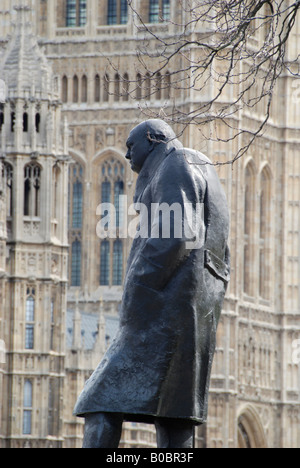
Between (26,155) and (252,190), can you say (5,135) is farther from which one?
(252,190)

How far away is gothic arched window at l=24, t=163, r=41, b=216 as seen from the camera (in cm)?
4612

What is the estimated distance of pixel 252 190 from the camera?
2803 inches

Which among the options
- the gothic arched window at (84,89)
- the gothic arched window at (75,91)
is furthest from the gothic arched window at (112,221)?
the gothic arched window at (75,91)

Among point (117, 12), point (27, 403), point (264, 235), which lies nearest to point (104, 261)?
point (264, 235)

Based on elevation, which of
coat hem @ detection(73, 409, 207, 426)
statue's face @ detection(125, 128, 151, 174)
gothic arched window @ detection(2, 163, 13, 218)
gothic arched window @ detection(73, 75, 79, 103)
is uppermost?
gothic arched window @ detection(73, 75, 79, 103)

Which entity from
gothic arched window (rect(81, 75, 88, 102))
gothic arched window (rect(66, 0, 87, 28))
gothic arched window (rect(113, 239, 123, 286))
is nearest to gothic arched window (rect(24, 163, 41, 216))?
gothic arched window (rect(113, 239, 123, 286))

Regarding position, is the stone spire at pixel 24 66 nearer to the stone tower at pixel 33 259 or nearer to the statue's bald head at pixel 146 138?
the stone tower at pixel 33 259

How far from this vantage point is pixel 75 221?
6862 centimetres

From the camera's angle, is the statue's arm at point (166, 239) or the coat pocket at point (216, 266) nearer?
the statue's arm at point (166, 239)

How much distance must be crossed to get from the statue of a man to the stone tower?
3148cm

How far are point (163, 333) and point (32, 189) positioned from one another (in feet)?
110

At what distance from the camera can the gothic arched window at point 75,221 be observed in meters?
68.4

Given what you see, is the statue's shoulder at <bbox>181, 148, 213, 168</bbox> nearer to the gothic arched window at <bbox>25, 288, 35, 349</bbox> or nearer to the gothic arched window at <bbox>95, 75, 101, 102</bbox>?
the gothic arched window at <bbox>25, 288, 35, 349</bbox>

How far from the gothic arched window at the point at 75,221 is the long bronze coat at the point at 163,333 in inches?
2168
